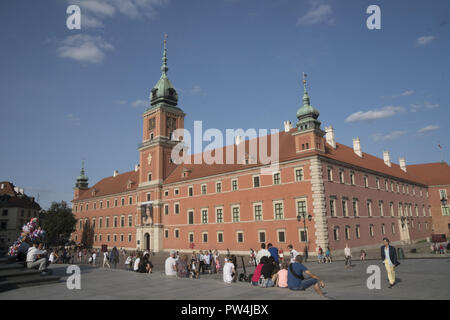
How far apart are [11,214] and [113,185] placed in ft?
81.0

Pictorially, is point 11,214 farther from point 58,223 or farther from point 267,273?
point 267,273

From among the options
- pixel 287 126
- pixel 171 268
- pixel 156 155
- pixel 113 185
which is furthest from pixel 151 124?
pixel 171 268

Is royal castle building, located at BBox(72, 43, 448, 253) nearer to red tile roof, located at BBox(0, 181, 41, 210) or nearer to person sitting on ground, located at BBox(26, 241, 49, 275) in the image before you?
person sitting on ground, located at BBox(26, 241, 49, 275)

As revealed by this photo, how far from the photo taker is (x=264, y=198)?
3388 centimetres

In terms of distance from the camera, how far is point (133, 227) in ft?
172

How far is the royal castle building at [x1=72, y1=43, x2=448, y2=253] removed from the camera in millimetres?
31141

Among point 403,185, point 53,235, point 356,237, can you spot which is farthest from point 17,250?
point 403,185

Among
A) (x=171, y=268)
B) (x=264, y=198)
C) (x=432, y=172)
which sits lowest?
(x=171, y=268)

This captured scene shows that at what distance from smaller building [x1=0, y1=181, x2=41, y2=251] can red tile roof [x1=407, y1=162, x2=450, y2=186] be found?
8030 cm

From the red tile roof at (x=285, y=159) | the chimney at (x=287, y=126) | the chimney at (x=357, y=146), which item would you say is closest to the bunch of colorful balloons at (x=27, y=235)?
the red tile roof at (x=285, y=159)

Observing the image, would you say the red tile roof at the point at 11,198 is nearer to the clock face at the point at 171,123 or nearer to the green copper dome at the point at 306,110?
the clock face at the point at 171,123

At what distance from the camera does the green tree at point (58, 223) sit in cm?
5516

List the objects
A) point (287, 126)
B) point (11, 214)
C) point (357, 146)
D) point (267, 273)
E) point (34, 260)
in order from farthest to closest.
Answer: point (11, 214), point (357, 146), point (287, 126), point (34, 260), point (267, 273)
